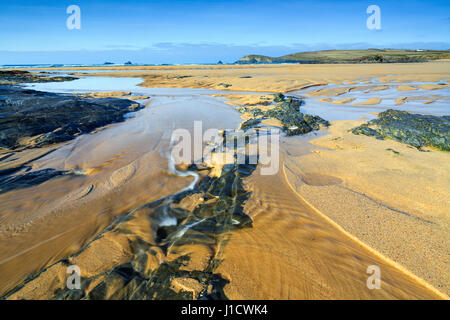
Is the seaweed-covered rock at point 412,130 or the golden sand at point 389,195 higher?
the seaweed-covered rock at point 412,130

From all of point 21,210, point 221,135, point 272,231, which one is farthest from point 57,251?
point 221,135

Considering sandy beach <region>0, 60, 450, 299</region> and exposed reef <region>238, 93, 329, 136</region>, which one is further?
exposed reef <region>238, 93, 329, 136</region>

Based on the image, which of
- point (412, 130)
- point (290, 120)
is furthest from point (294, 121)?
point (412, 130)

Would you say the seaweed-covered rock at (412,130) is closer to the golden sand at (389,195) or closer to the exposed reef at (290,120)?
the golden sand at (389,195)

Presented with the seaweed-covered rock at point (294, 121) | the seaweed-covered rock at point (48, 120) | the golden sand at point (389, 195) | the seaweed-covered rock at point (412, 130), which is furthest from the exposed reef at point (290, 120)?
the seaweed-covered rock at point (48, 120)

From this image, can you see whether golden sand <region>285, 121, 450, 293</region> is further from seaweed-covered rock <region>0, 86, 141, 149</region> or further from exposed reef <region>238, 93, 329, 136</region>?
seaweed-covered rock <region>0, 86, 141, 149</region>

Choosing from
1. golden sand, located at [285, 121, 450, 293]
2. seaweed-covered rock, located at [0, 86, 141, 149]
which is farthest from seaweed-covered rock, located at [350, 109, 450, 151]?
seaweed-covered rock, located at [0, 86, 141, 149]
